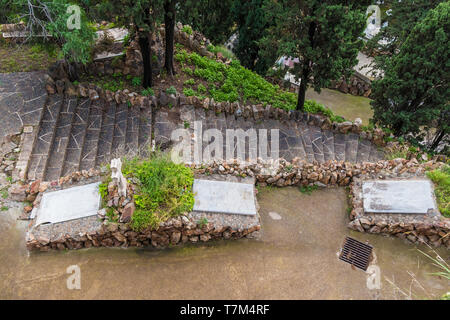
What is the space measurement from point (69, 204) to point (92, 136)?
94.5 inches

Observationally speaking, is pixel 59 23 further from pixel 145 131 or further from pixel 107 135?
pixel 145 131

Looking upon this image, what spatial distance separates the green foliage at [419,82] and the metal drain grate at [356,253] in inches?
195

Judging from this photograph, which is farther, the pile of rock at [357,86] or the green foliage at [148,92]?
the pile of rock at [357,86]

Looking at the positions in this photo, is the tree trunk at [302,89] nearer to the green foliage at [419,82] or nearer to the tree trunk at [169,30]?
the green foliage at [419,82]

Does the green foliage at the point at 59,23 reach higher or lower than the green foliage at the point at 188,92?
higher

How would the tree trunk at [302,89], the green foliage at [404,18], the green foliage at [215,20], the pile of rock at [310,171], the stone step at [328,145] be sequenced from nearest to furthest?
the pile of rock at [310,171] → the stone step at [328,145] → the tree trunk at [302,89] → the green foliage at [404,18] → the green foliage at [215,20]

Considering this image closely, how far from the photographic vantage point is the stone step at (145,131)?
8555mm

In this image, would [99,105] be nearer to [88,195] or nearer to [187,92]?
[187,92]

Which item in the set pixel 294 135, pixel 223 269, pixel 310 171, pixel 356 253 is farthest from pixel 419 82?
pixel 223 269

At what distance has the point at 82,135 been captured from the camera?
27.8ft

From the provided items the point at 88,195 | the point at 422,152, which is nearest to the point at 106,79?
the point at 88,195

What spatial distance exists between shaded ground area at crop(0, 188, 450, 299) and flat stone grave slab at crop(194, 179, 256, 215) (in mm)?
654

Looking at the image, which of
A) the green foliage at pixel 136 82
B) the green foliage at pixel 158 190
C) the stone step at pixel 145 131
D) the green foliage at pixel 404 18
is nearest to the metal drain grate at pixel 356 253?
the green foliage at pixel 158 190

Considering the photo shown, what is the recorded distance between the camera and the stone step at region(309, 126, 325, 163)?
Result: 32.5 feet
